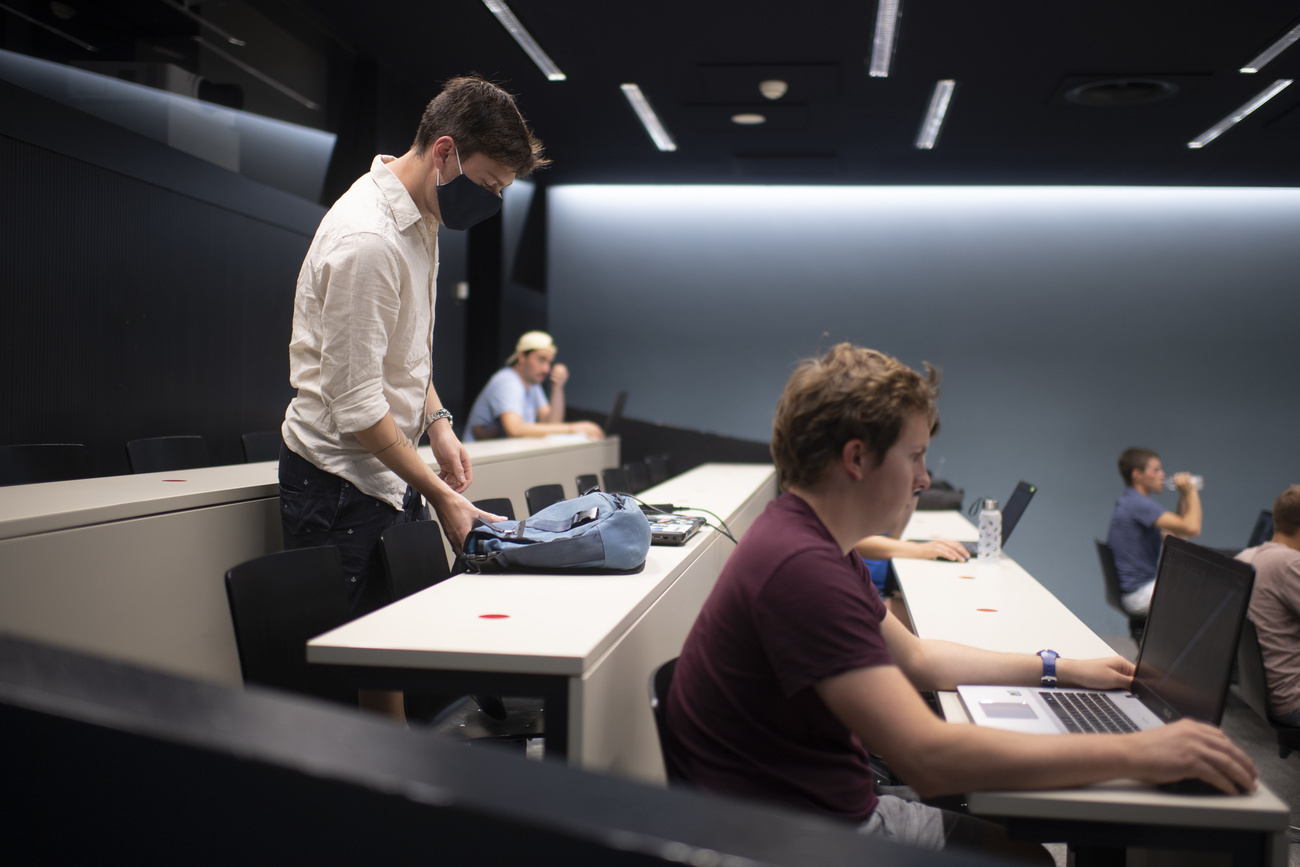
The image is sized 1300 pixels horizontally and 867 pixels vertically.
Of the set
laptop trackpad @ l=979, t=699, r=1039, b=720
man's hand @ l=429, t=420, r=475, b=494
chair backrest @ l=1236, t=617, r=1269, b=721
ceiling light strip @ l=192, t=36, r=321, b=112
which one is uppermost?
ceiling light strip @ l=192, t=36, r=321, b=112

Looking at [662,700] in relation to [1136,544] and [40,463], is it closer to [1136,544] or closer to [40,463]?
[40,463]

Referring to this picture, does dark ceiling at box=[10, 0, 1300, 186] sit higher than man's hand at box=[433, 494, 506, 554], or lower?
higher

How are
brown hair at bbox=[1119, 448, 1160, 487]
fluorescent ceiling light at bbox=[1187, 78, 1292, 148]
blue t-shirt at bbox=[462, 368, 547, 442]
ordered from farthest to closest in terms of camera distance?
blue t-shirt at bbox=[462, 368, 547, 442] < brown hair at bbox=[1119, 448, 1160, 487] < fluorescent ceiling light at bbox=[1187, 78, 1292, 148]

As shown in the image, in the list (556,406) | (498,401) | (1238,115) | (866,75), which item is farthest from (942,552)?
(1238,115)

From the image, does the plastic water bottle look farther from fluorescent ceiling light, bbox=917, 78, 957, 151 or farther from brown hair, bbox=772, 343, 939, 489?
fluorescent ceiling light, bbox=917, 78, 957, 151

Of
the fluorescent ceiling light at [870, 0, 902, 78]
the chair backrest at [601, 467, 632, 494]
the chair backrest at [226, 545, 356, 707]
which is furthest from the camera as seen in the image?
the chair backrest at [601, 467, 632, 494]

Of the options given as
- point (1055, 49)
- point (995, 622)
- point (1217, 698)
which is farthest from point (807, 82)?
point (1217, 698)

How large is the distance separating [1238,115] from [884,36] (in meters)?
2.54

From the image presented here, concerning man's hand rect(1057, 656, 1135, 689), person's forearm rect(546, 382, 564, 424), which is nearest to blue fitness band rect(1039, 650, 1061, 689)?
man's hand rect(1057, 656, 1135, 689)

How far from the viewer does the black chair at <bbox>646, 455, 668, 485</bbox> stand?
5.56 metres

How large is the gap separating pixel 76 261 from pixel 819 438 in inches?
119

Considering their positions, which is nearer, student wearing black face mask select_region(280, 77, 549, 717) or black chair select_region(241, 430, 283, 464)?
student wearing black face mask select_region(280, 77, 549, 717)

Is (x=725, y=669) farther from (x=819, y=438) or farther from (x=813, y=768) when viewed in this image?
(x=819, y=438)

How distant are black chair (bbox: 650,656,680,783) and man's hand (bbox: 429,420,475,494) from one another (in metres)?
1.02
